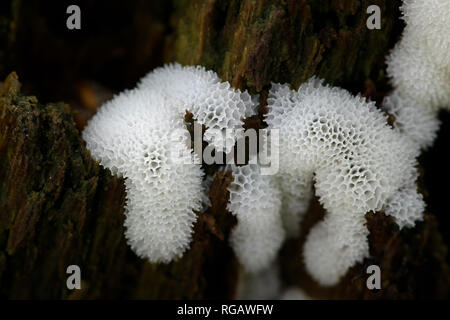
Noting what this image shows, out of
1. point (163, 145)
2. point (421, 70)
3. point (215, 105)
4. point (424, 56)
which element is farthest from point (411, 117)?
point (163, 145)

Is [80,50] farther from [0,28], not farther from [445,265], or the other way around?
[445,265]

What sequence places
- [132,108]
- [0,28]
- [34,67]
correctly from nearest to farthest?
1. [132,108]
2. [0,28]
3. [34,67]

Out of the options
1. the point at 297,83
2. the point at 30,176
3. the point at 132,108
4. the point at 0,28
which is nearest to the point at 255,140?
the point at 297,83

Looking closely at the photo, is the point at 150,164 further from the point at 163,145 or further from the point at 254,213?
the point at 254,213

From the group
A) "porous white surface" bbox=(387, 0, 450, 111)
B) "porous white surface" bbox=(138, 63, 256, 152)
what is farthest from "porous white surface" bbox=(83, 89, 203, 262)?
"porous white surface" bbox=(387, 0, 450, 111)

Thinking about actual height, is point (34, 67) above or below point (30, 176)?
above

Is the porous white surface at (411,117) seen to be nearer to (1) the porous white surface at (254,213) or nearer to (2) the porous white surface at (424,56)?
(2) the porous white surface at (424,56)

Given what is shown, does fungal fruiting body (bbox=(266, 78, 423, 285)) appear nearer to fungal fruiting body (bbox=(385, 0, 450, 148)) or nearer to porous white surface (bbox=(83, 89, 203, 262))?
fungal fruiting body (bbox=(385, 0, 450, 148))
